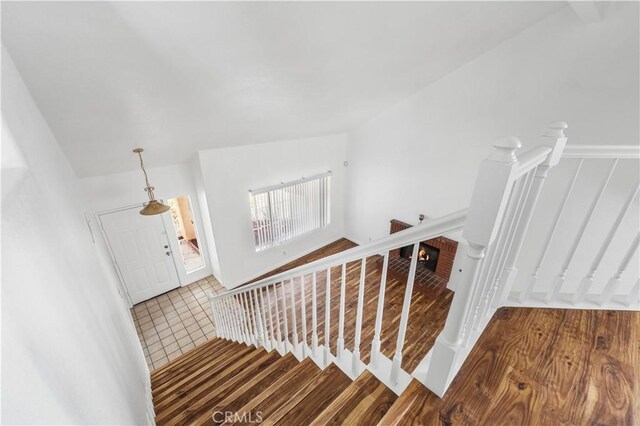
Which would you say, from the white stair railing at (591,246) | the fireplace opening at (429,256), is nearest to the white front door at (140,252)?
the fireplace opening at (429,256)

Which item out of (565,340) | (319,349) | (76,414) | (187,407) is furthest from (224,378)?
(565,340)

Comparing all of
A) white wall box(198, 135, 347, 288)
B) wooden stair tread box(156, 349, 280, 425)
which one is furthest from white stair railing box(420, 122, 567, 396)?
white wall box(198, 135, 347, 288)

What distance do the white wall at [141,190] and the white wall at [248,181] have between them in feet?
1.90

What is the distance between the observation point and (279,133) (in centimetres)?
443

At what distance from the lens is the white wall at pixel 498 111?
2.85 metres

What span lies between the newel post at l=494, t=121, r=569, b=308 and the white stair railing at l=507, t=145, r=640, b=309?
0.08 meters

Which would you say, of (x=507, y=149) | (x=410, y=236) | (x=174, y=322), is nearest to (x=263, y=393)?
(x=410, y=236)

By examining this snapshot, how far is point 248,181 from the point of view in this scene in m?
4.75

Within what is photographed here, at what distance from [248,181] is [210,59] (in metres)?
2.76

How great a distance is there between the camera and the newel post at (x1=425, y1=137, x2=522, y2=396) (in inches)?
29.1

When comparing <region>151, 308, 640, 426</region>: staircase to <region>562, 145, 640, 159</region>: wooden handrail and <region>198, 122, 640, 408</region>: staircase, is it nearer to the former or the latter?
<region>198, 122, 640, 408</region>: staircase

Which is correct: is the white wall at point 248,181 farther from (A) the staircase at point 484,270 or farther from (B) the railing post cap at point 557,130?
(B) the railing post cap at point 557,130

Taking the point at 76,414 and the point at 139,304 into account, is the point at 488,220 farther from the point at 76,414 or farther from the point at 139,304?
the point at 139,304

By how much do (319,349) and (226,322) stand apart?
229 cm
